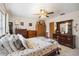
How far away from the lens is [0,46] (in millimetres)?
2033

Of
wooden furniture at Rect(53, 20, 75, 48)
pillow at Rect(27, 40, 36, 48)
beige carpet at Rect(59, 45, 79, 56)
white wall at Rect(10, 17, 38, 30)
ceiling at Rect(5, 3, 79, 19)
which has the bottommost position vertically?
beige carpet at Rect(59, 45, 79, 56)

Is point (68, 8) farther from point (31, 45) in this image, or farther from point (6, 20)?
point (6, 20)

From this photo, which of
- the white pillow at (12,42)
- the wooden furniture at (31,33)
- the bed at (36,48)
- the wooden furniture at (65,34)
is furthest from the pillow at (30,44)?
the wooden furniture at (65,34)

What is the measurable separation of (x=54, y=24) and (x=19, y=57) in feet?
2.91

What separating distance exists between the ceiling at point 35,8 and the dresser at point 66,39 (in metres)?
0.43

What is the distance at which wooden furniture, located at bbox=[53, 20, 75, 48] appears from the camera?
7.15 ft

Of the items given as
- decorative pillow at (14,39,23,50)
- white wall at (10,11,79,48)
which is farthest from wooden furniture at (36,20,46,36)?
decorative pillow at (14,39,23,50)

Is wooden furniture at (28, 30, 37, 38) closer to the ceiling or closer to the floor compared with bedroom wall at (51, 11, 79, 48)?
closer to the floor

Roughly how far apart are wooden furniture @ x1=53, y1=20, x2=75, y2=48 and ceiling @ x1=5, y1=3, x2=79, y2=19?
8.8 inches

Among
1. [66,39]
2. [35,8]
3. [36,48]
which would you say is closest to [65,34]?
[66,39]

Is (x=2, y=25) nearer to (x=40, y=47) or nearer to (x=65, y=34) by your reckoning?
(x=40, y=47)

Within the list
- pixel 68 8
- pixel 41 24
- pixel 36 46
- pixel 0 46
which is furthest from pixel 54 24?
pixel 0 46

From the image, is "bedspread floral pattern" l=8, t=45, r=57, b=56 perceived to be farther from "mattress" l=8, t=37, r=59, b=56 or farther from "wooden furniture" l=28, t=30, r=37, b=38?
"wooden furniture" l=28, t=30, r=37, b=38

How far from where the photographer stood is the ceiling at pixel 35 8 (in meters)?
2.12
